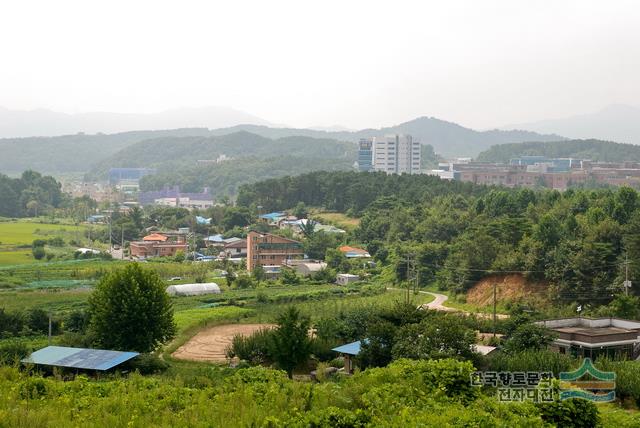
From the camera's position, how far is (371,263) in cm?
3553

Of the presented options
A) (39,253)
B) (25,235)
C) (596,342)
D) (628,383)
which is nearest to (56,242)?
(25,235)

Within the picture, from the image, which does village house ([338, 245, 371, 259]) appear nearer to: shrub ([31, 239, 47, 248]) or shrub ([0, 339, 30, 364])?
shrub ([31, 239, 47, 248])

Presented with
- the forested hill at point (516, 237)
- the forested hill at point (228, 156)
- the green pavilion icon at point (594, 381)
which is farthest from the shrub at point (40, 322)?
the forested hill at point (228, 156)

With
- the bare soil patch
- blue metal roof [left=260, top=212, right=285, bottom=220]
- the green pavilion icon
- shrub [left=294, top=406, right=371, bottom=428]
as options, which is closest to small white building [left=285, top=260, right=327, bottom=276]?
the bare soil patch

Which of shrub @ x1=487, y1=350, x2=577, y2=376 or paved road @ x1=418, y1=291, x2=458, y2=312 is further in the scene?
paved road @ x1=418, y1=291, x2=458, y2=312

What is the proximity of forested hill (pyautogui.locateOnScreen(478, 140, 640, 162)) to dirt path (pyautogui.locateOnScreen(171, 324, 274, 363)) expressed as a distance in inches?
3616

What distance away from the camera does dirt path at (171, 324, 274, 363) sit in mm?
18953

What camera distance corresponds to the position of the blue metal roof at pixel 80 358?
15438 mm

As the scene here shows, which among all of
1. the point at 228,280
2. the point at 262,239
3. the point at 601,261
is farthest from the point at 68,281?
the point at 601,261

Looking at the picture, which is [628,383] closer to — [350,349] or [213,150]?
[350,349]

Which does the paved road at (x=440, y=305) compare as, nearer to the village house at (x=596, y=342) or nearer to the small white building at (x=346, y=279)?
the small white building at (x=346, y=279)

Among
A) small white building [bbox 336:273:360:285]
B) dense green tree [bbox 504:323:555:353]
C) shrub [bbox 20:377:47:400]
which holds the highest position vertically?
shrub [bbox 20:377:47:400]

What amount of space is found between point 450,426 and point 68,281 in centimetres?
2541

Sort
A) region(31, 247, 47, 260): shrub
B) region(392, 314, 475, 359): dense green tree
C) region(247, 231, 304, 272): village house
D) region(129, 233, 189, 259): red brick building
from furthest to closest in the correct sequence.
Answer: region(129, 233, 189, 259): red brick building → region(31, 247, 47, 260): shrub → region(247, 231, 304, 272): village house → region(392, 314, 475, 359): dense green tree
